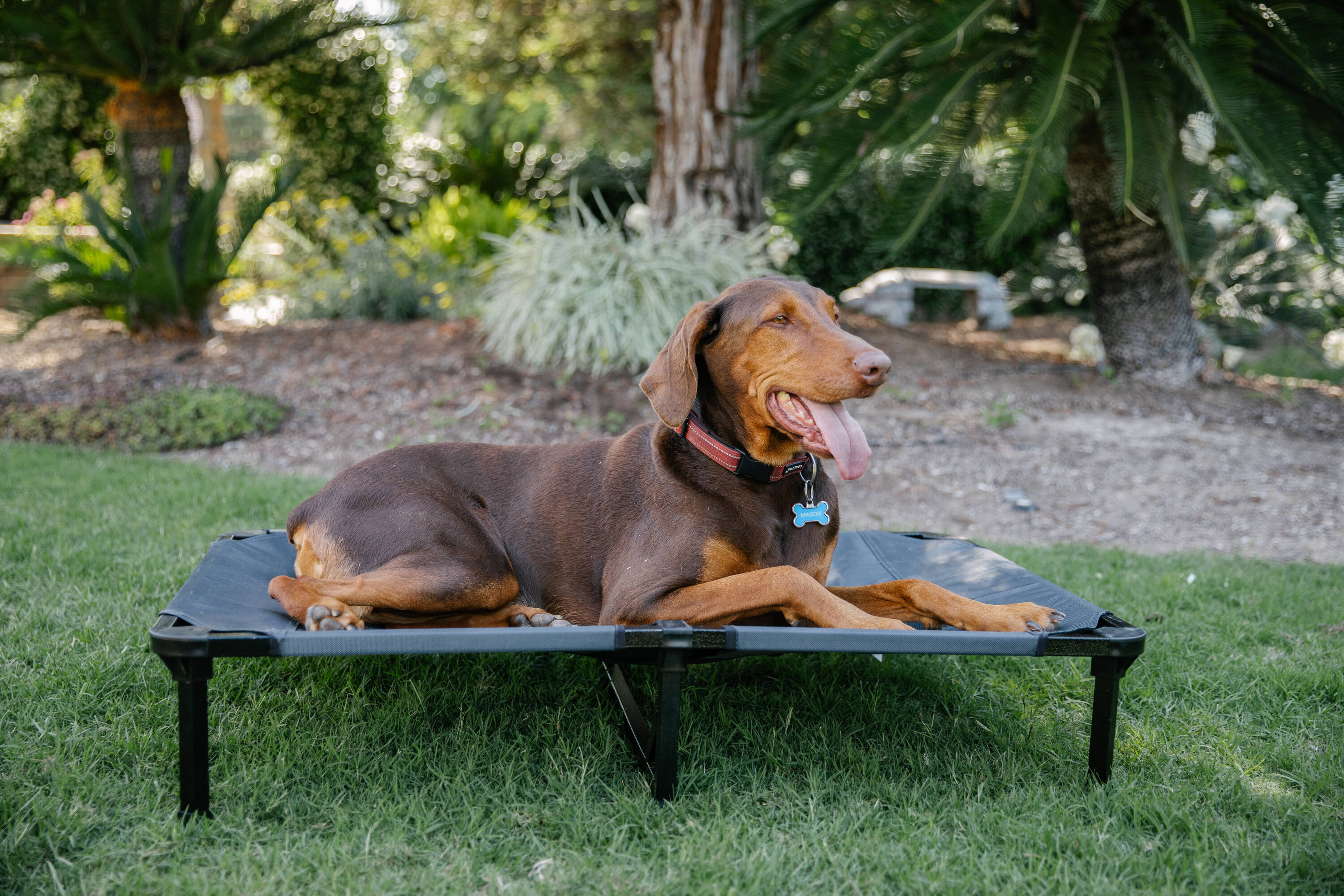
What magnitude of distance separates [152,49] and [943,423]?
7.18 meters

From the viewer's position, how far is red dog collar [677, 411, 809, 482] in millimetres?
2723

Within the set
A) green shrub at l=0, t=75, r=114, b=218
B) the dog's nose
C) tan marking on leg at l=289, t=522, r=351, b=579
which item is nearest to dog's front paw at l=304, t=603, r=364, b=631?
tan marking on leg at l=289, t=522, r=351, b=579

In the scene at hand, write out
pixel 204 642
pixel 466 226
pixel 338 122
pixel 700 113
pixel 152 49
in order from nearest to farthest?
pixel 204 642
pixel 700 113
pixel 152 49
pixel 466 226
pixel 338 122

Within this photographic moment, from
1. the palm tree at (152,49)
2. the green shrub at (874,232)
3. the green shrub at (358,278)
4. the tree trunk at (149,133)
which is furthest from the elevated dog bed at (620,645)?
the green shrub at (874,232)

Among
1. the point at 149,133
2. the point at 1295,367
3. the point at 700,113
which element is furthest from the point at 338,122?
the point at 1295,367

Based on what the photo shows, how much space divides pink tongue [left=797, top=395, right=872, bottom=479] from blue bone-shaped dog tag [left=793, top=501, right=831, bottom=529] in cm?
31

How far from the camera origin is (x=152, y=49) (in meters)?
7.95

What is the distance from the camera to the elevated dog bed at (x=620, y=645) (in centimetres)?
220

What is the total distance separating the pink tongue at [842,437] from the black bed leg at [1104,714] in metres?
0.81

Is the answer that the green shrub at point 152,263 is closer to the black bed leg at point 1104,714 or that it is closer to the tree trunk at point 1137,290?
the tree trunk at point 1137,290

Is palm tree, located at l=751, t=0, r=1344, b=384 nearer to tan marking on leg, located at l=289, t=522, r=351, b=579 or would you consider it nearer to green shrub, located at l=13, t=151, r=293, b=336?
tan marking on leg, located at l=289, t=522, r=351, b=579

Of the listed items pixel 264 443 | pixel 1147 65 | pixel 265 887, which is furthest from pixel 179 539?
pixel 1147 65

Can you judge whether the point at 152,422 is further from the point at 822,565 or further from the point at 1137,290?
the point at 1137,290

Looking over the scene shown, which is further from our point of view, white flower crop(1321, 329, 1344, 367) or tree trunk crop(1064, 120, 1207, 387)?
white flower crop(1321, 329, 1344, 367)
